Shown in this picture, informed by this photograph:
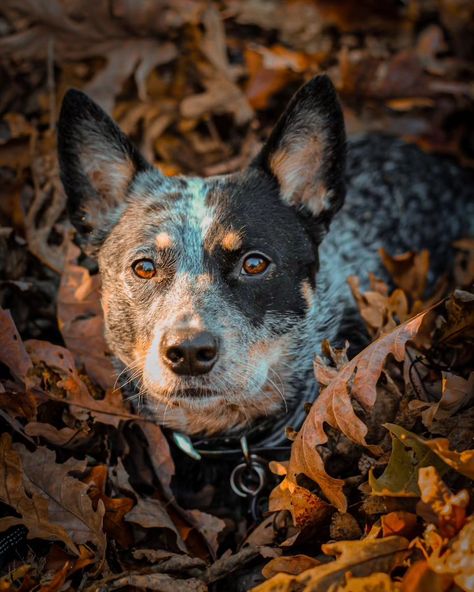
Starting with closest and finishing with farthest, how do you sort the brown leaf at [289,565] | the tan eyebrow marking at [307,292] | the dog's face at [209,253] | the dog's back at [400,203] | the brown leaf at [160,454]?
1. the brown leaf at [289,565]
2. the dog's face at [209,253]
3. the brown leaf at [160,454]
4. the tan eyebrow marking at [307,292]
5. the dog's back at [400,203]

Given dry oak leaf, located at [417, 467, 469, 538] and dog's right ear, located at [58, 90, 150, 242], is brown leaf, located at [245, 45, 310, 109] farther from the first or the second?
dry oak leaf, located at [417, 467, 469, 538]

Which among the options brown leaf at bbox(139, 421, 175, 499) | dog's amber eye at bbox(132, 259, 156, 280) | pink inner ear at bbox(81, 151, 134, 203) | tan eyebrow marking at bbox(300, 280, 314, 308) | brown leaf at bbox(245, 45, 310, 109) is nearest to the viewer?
brown leaf at bbox(139, 421, 175, 499)

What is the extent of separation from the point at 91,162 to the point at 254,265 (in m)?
1.10

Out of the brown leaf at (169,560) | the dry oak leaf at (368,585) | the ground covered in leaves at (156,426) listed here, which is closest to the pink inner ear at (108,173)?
the ground covered in leaves at (156,426)

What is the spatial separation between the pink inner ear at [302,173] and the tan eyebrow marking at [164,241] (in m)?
0.67

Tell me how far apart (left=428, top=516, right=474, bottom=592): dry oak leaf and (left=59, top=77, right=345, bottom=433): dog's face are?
107cm

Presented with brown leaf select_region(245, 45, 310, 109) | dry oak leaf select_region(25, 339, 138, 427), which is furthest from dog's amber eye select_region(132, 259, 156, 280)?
brown leaf select_region(245, 45, 310, 109)

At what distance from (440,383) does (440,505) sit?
758mm

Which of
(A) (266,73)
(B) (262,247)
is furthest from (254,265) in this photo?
(A) (266,73)

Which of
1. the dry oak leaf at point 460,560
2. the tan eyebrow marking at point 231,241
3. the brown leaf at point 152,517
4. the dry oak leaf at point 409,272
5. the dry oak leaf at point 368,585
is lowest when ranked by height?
the brown leaf at point 152,517

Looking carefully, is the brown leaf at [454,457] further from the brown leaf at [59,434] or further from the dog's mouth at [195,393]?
the brown leaf at [59,434]

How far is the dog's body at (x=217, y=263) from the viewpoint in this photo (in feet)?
9.03

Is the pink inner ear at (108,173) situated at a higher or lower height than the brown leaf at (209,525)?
higher

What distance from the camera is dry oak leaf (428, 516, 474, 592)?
1.94 metres
